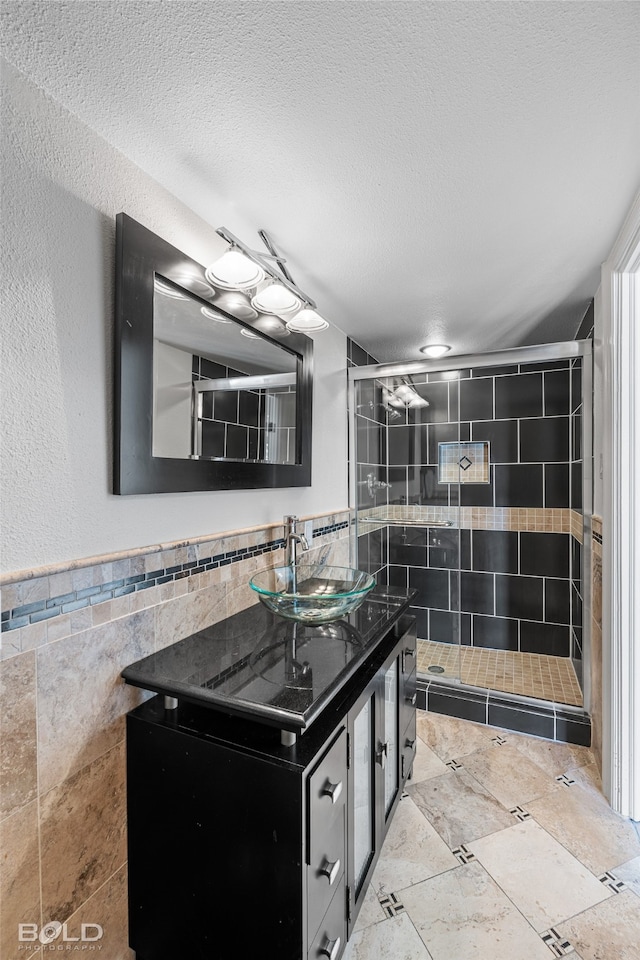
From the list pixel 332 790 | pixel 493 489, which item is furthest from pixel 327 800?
pixel 493 489

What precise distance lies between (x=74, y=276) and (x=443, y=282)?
151cm

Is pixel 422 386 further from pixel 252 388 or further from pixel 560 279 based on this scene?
pixel 252 388

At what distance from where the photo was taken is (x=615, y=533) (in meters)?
1.72

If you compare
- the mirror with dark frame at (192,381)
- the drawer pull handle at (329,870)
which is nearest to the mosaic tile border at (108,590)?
the mirror with dark frame at (192,381)

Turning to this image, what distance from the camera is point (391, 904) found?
1376mm

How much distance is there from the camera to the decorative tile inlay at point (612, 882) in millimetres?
1423

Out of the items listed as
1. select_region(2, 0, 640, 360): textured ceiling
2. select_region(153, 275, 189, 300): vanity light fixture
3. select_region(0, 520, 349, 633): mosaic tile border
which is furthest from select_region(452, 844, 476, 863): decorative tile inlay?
select_region(2, 0, 640, 360): textured ceiling

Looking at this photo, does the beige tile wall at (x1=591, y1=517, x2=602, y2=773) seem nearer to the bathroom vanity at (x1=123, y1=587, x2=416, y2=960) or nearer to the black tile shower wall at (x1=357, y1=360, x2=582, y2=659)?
the black tile shower wall at (x1=357, y1=360, x2=582, y2=659)

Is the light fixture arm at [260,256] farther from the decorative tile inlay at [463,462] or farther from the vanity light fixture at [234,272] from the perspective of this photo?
the decorative tile inlay at [463,462]

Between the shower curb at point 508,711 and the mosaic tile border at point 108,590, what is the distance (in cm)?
149

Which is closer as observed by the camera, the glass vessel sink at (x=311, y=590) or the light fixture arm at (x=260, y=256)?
the light fixture arm at (x=260, y=256)

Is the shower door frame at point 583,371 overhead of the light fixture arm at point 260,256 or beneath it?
beneath

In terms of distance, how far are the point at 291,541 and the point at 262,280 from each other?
976 millimetres

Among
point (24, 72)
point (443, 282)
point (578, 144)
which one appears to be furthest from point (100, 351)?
point (443, 282)
